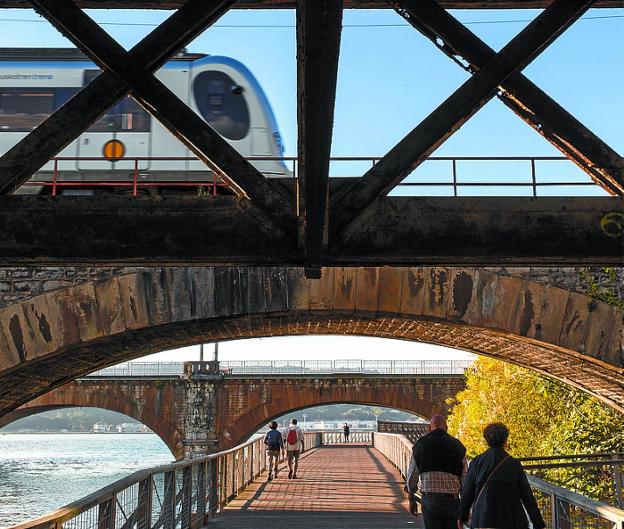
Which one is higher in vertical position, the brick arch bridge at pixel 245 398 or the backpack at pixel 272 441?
the brick arch bridge at pixel 245 398

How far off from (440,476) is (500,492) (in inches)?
45.4

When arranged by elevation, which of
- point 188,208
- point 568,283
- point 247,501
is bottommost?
point 247,501

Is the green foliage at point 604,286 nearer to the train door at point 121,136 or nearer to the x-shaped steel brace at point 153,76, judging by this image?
the train door at point 121,136

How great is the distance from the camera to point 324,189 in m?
2.75

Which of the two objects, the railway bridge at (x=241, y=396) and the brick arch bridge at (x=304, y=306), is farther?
the railway bridge at (x=241, y=396)

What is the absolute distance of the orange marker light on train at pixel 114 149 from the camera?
46.1ft

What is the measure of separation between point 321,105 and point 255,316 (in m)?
9.43

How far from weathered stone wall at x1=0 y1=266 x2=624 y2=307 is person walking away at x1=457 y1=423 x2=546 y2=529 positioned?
6.72 m

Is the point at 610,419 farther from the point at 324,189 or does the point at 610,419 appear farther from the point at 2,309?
the point at 324,189

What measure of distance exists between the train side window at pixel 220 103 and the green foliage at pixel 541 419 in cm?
844

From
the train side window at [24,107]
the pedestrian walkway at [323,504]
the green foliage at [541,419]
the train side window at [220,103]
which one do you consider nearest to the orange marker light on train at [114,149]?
the train side window at [24,107]

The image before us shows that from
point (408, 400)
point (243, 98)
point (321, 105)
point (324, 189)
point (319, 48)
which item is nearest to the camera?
point (319, 48)

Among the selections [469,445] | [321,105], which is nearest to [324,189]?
[321,105]

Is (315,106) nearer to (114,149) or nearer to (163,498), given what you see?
(163,498)
